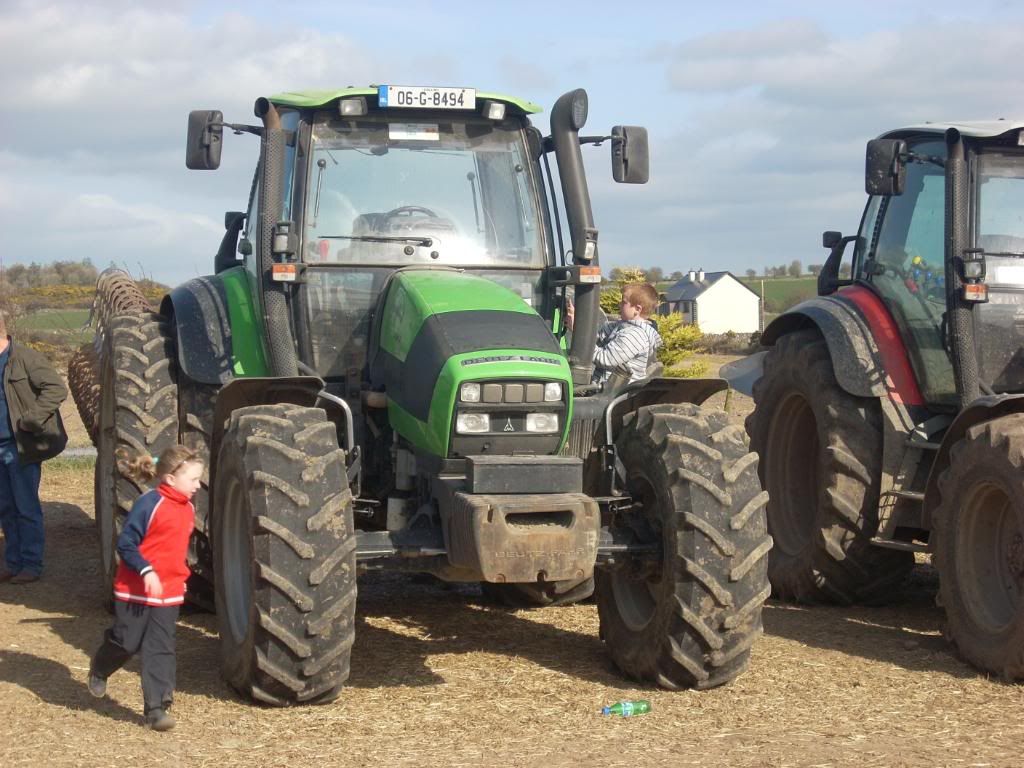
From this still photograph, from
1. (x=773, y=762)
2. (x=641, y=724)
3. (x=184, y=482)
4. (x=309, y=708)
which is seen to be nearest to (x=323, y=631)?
(x=309, y=708)

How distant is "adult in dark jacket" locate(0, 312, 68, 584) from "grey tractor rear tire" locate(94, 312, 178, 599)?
884 millimetres

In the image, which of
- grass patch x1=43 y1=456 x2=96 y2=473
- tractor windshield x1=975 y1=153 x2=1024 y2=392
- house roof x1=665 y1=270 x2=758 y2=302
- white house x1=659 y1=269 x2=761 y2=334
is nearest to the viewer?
tractor windshield x1=975 y1=153 x2=1024 y2=392

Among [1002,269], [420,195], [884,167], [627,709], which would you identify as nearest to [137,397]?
[420,195]

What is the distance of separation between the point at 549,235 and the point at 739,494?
6.54 feet

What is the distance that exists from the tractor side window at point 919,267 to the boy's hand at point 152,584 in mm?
4242

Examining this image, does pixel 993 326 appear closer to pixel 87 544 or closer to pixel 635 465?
pixel 635 465

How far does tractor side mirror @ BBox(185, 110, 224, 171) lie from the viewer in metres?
7.32

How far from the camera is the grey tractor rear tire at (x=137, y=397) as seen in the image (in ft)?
25.2

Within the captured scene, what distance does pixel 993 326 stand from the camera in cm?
784

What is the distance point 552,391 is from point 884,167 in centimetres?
250

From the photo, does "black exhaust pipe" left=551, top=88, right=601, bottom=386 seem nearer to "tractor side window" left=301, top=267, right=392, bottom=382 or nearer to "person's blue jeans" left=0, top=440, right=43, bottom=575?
"tractor side window" left=301, top=267, right=392, bottom=382

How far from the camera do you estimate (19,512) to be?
914cm

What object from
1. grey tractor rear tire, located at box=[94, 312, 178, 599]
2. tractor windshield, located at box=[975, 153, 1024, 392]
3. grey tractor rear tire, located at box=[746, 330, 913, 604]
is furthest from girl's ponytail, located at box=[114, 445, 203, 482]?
tractor windshield, located at box=[975, 153, 1024, 392]

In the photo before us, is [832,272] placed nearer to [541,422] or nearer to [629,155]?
[629,155]
